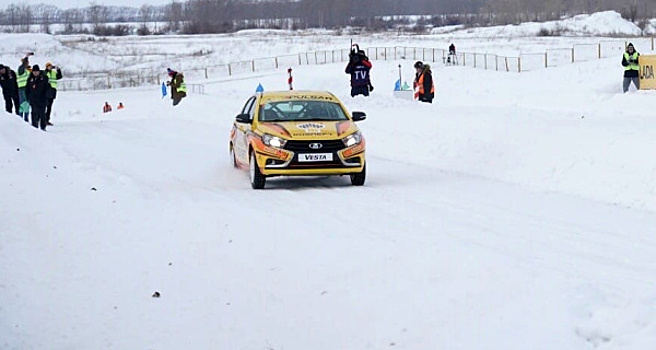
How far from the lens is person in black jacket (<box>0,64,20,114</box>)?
25.6 m

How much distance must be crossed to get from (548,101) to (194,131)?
58.8 feet

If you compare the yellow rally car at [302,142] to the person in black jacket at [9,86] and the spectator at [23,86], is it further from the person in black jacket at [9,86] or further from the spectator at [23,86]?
the spectator at [23,86]

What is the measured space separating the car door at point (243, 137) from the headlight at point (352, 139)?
166 centimetres

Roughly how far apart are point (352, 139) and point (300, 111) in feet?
3.84

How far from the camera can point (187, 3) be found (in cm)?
19875

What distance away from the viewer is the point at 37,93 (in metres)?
24.2

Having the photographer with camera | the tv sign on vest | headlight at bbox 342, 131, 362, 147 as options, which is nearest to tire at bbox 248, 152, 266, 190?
headlight at bbox 342, 131, 362, 147

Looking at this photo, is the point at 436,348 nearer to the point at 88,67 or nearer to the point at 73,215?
the point at 73,215

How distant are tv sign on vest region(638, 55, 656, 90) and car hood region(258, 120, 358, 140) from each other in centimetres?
2003

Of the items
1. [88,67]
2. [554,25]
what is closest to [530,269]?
[88,67]

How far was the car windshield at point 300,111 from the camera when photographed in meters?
15.5

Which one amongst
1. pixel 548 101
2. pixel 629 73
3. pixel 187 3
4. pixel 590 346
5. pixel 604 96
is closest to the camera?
pixel 590 346

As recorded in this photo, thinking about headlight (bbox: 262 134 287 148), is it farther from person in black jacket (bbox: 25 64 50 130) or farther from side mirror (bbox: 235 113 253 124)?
person in black jacket (bbox: 25 64 50 130)

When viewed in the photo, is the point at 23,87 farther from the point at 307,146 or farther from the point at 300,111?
the point at 307,146
